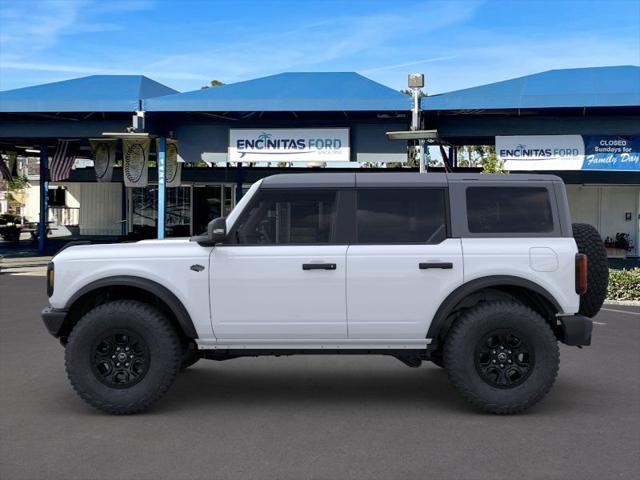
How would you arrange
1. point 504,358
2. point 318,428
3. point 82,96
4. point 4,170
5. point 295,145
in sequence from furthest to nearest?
1. point 4,170
2. point 82,96
3. point 295,145
4. point 504,358
5. point 318,428

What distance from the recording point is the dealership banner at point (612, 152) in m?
20.0

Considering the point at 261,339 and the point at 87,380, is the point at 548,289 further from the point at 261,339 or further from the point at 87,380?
the point at 87,380

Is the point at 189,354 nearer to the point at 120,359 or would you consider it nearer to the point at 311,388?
the point at 120,359

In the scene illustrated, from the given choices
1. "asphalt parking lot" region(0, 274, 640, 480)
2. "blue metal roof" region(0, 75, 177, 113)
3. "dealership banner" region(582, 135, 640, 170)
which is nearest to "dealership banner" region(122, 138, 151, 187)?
→ "blue metal roof" region(0, 75, 177, 113)

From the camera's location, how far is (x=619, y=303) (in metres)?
13.8

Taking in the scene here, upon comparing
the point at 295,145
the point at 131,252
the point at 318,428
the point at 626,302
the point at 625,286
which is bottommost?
the point at 318,428

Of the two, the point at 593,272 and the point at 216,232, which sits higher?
the point at 216,232

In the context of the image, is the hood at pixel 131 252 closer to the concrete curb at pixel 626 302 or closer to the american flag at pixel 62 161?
the concrete curb at pixel 626 302

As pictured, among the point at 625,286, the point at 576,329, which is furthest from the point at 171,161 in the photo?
the point at 576,329

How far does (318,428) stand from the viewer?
5.38 meters

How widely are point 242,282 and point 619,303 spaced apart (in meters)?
10.5

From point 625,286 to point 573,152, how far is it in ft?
23.6

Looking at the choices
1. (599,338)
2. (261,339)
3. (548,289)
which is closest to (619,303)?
(599,338)

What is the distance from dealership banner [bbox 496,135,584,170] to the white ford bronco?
14.8 meters
